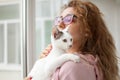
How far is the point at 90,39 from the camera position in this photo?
1100 mm

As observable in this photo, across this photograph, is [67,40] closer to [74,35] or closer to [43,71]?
[74,35]

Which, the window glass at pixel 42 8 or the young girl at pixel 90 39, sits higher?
the window glass at pixel 42 8

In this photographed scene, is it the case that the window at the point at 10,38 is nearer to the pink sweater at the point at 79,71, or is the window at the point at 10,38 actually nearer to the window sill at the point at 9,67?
the window sill at the point at 9,67

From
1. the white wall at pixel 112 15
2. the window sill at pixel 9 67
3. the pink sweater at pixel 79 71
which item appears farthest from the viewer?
the window sill at pixel 9 67

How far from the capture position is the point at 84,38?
1076 mm

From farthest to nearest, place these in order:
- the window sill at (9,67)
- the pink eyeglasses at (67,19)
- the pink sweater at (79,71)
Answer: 1. the window sill at (9,67)
2. the pink eyeglasses at (67,19)
3. the pink sweater at (79,71)

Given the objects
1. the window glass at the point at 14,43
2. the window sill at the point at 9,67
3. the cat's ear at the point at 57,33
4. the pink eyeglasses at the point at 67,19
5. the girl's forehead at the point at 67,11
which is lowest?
the window sill at the point at 9,67

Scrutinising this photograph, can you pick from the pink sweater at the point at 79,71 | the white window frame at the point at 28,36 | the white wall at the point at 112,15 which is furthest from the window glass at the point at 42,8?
the pink sweater at the point at 79,71

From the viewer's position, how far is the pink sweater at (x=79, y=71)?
97 centimetres

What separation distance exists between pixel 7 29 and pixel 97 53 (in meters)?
1.45

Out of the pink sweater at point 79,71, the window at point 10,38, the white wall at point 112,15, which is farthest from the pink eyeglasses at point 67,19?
the window at point 10,38

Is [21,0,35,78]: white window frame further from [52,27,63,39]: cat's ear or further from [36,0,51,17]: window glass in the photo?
[52,27,63,39]: cat's ear

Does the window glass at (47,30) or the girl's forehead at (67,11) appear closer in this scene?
the girl's forehead at (67,11)

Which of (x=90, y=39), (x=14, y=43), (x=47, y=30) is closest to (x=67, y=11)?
(x=90, y=39)
